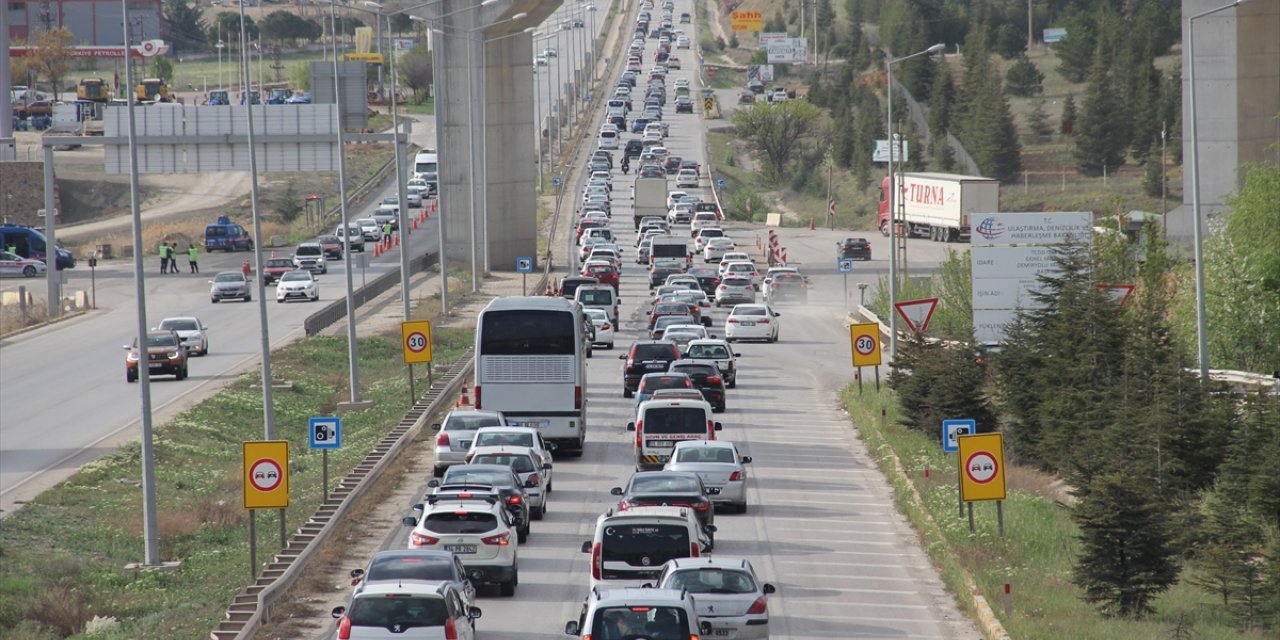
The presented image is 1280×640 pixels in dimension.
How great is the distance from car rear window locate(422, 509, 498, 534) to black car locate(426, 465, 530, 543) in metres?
2.66

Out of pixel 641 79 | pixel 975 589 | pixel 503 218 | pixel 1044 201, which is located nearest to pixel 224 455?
pixel 975 589

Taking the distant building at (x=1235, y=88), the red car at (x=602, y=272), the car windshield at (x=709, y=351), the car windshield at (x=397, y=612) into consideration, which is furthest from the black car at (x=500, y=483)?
the red car at (x=602, y=272)

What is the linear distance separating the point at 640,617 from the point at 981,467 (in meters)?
9.01

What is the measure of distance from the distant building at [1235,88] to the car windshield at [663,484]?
37158 mm

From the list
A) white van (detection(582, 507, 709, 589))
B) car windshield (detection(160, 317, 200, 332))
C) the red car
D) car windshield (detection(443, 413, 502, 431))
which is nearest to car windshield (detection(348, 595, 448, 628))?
white van (detection(582, 507, 709, 589))

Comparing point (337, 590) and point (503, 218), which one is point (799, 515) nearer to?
point (337, 590)

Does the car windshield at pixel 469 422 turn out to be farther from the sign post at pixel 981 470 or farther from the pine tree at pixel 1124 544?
the pine tree at pixel 1124 544

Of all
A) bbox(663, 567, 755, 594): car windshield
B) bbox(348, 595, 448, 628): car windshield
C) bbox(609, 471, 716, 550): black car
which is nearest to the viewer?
bbox(348, 595, 448, 628): car windshield

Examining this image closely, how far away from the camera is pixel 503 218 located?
84.7 m

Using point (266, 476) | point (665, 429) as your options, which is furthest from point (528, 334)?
point (266, 476)

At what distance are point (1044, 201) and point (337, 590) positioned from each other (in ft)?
300

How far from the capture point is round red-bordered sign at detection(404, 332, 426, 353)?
4275 cm

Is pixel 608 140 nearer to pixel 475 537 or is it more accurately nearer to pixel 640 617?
pixel 475 537

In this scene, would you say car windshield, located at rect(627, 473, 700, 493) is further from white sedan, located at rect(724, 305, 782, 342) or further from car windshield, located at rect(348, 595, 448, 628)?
white sedan, located at rect(724, 305, 782, 342)
